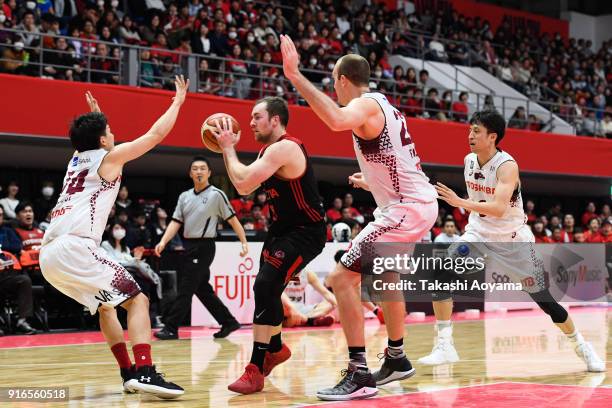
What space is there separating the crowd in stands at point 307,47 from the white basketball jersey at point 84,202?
8.99m

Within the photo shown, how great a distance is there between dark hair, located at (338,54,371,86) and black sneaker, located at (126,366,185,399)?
2.41 meters

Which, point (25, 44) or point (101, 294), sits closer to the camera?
point (101, 294)

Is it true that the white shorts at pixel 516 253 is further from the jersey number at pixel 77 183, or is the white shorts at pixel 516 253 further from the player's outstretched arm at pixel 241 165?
the jersey number at pixel 77 183

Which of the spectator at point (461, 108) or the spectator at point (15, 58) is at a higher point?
the spectator at point (15, 58)

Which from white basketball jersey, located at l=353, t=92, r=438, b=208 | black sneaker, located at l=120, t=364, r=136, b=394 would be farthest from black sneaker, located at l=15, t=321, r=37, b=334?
white basketball jersey, located at l=353, t=92, r=438, b=208

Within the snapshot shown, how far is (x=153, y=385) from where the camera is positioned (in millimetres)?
6141

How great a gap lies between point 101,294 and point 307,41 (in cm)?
1602

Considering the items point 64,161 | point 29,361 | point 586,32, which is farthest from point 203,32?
point 586,32

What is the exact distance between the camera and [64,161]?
18.2 meters

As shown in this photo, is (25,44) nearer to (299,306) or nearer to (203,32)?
(203,32)

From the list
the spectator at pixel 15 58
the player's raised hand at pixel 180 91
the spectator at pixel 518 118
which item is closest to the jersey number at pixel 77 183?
the player's raised hand at pixel 180 91

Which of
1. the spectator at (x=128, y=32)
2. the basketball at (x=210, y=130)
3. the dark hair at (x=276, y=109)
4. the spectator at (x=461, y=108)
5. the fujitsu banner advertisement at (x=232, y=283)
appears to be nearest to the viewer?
the basketball at (x=210, y=130)

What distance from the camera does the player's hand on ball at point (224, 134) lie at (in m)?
6.21

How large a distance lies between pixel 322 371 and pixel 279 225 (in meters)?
1.76
